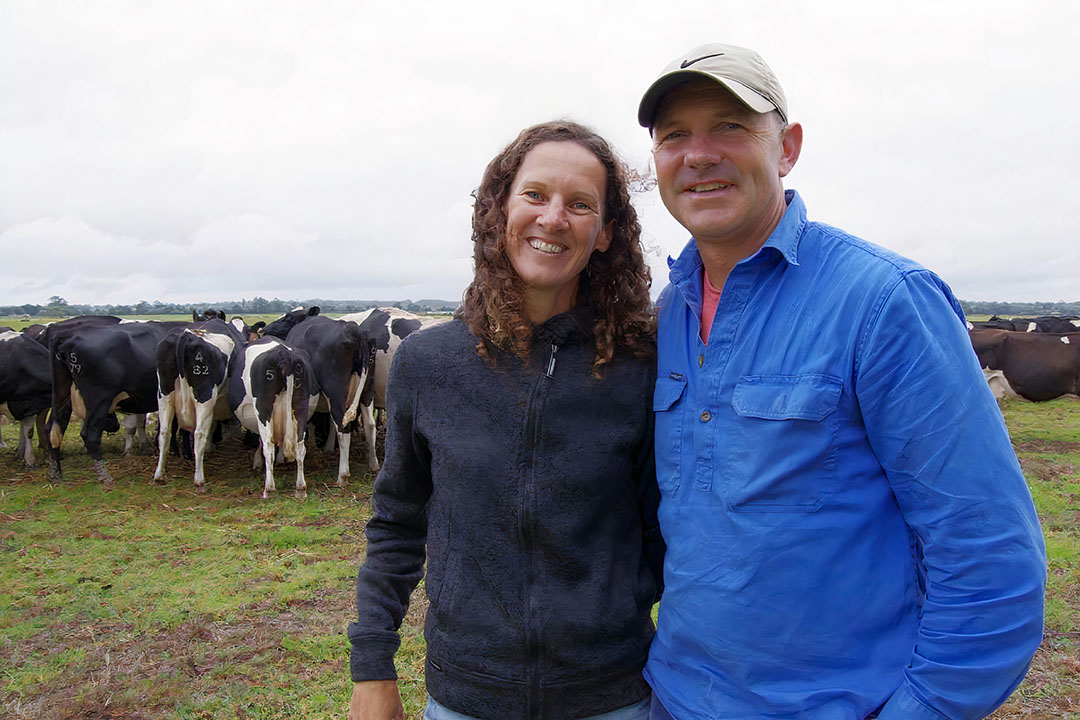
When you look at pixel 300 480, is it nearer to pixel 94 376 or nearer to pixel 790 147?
pixel 94 376

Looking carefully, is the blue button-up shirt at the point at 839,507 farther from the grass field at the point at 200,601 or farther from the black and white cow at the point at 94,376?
the black and white cow at the point at 94,376

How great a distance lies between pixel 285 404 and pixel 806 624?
9121 mm

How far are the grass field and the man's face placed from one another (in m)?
3.69

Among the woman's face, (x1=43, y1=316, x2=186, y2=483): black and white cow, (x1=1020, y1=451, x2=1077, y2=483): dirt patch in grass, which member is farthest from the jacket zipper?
(x1=1020, y1=451, x2=1077, y2=483): dirt patch in grass

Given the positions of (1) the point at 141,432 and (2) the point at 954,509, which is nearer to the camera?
(2) the point at 954,509

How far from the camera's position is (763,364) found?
152 cm

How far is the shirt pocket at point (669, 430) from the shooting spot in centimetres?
168

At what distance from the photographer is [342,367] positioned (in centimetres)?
1030

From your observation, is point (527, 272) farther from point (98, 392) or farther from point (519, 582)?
point (98, 392)

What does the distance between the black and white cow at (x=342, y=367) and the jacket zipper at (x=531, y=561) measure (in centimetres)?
877

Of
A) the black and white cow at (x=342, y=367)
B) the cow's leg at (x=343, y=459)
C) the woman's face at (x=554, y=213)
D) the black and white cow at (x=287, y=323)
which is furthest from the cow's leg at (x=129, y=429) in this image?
the woman's face at (x=554, y=213)

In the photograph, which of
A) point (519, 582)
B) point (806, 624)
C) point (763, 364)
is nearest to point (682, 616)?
point (806, 624)

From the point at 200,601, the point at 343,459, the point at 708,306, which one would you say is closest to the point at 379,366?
the point at 343,459

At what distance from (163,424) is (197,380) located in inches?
37.8
